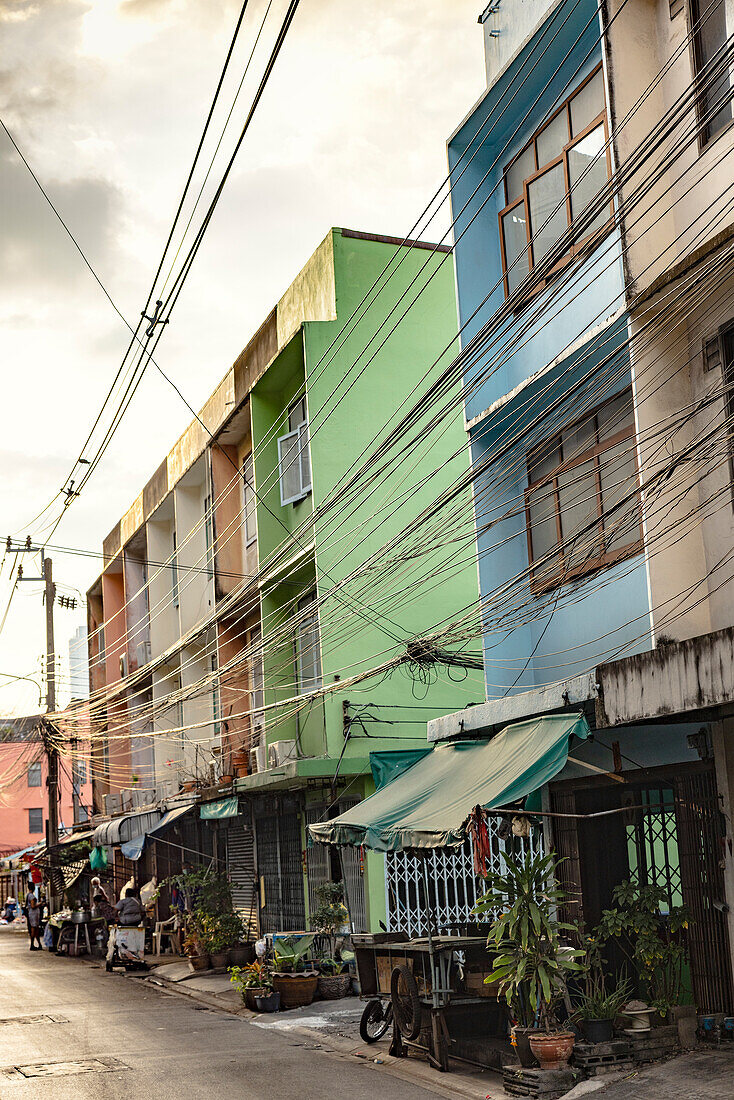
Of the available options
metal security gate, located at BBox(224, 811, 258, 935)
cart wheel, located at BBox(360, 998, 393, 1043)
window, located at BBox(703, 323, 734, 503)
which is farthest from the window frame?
metal security gate, located at BBox(224, 811, 258, 935)

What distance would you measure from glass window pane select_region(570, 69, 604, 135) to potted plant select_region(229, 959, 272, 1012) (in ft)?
38.9

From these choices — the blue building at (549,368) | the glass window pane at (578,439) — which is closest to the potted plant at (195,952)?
the blue building at (549,368)

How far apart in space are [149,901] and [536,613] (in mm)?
18890

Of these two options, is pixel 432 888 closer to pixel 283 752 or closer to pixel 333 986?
pixel 333 986

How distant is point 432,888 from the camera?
17.6 metres

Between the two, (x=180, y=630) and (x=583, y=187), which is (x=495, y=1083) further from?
(x=180, y=630)

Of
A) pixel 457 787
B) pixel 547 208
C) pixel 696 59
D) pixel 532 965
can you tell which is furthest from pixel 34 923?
pixel 696 59

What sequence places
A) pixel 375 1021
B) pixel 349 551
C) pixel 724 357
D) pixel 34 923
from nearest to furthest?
pixel 724 357 < pixel 375 1021 < pixel 349 551 < pixel 34 923

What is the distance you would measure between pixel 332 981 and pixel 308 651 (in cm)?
732

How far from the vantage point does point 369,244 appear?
70.9 feet

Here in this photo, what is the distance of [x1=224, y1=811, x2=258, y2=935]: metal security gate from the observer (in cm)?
2534

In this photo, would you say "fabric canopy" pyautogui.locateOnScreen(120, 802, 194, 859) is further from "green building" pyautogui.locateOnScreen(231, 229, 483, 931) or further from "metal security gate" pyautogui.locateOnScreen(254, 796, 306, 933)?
"green building" pyautogui.locateOnScreen(231, 229, 483, 931)

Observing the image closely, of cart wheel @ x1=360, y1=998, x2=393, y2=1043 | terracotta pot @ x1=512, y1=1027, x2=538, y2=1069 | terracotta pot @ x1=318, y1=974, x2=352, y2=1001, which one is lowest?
terracotta pot @ x1=318, y1=974, x2=352, y2=1001

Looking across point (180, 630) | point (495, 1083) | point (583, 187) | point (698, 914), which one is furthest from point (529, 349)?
point (180, 630)
